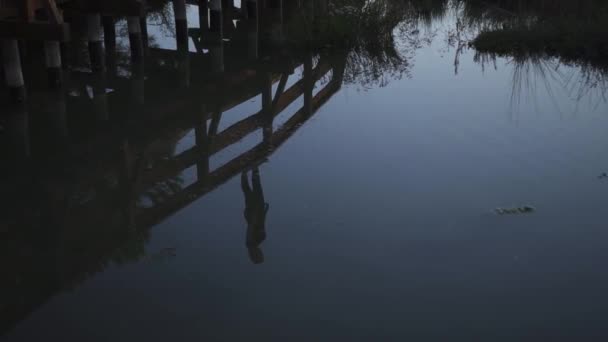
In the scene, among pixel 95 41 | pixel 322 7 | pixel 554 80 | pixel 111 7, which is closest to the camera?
pixel 111 7

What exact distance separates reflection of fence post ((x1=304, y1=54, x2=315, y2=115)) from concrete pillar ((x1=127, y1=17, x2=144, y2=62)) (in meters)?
2.21

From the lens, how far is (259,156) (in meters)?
7.20

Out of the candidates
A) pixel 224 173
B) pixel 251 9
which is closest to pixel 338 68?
pixel 251 9

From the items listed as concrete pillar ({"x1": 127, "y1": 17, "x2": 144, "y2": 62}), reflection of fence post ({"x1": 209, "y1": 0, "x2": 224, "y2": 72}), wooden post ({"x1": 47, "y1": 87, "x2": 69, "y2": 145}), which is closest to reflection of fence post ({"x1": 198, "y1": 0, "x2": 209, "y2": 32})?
reflection of fence post ({"x1": 209, "y1": 0, "x2": 224, "y2": 72})

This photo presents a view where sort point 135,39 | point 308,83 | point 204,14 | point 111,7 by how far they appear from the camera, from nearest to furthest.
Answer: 1. point 111,7
2. point 308,83
3. point 135,39
4. point 204,14

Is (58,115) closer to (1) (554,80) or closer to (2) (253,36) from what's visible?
(2) (253,36)

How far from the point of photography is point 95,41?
966 cm

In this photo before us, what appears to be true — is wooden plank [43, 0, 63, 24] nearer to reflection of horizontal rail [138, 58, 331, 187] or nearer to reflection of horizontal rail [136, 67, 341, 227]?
reflection of horizontal rail [138, 58, 331, 187]

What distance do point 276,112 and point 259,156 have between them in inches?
63.9

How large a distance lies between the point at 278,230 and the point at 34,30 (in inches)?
149

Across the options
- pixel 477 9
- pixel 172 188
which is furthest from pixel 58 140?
pixel 477 9

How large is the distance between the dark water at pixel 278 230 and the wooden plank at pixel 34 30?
822mm

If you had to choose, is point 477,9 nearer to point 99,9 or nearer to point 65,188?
point 99,9

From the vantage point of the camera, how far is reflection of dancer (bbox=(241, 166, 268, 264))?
17.5 feet
